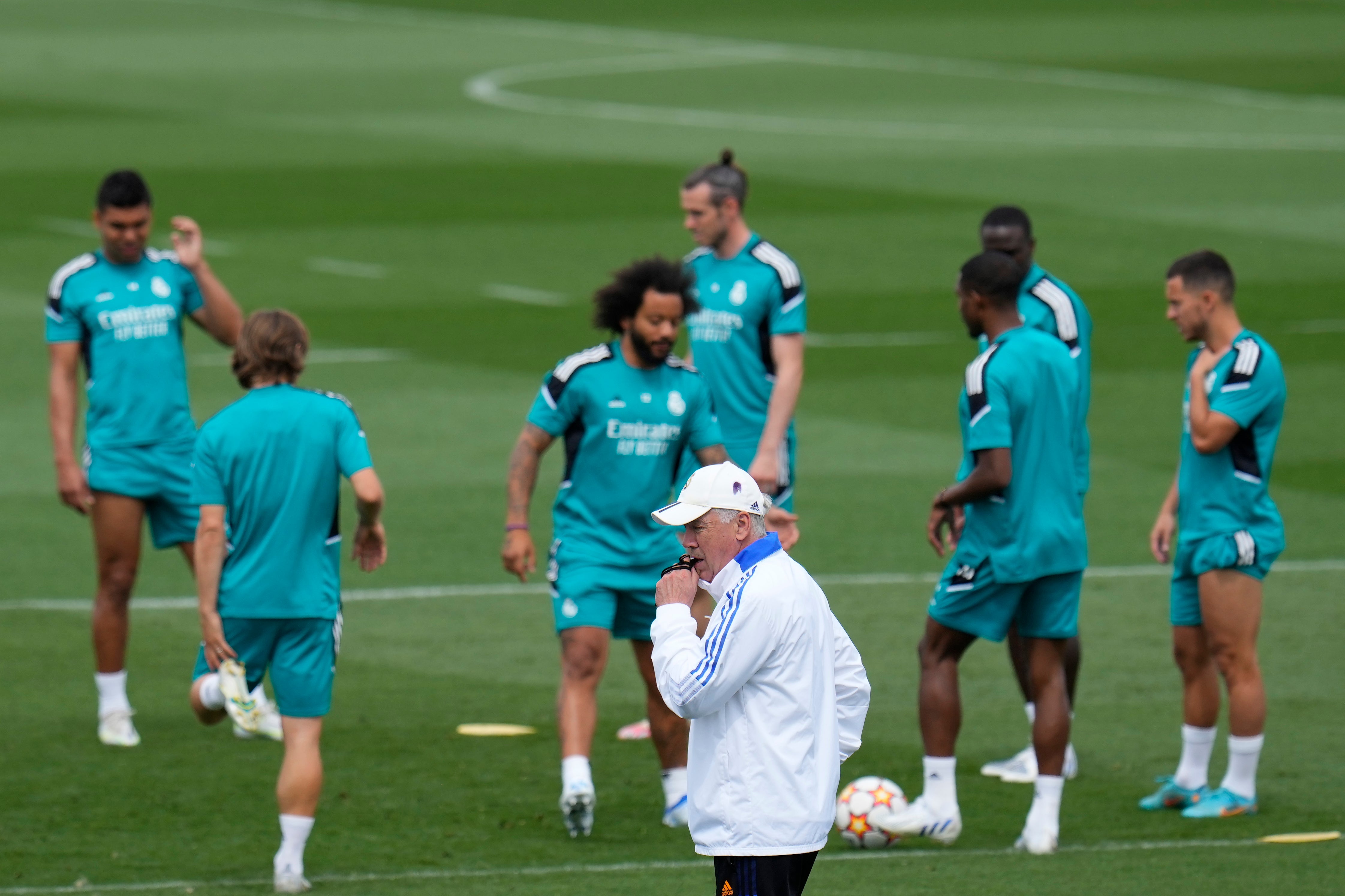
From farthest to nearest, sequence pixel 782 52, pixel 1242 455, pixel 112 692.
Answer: pixel 782 52 < pixel 112 692 < pixel 1242 455

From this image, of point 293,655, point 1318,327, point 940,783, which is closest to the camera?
point 293,655

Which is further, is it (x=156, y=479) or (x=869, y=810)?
(x=156, y=479)

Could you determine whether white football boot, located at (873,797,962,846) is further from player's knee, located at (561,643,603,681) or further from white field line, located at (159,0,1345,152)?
white field line, located at (159,0,1345,152)

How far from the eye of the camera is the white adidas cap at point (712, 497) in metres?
6.10

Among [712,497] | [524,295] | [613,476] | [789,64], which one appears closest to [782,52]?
[789,64]

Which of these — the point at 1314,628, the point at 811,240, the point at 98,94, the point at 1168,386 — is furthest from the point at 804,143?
the point at 1314,628

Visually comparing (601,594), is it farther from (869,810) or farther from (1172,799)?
(1172,799)

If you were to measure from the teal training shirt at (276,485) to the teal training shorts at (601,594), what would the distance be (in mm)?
1196

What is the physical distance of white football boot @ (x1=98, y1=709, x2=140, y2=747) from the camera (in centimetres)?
1030

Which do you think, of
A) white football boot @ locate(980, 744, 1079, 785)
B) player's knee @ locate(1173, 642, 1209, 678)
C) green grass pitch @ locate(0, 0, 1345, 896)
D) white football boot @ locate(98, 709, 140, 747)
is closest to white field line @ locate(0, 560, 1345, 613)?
green grass pitch @ locate(0, 0, 1345, 896)

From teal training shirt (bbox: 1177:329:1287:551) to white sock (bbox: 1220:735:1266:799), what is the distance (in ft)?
2.76

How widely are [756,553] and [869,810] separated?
309 cm

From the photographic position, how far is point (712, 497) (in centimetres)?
610

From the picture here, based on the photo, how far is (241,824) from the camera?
9.21 m
